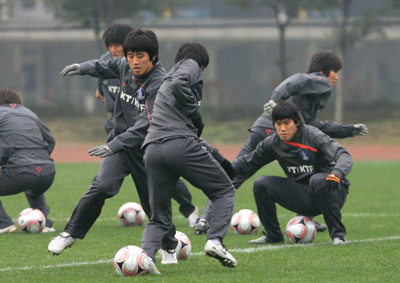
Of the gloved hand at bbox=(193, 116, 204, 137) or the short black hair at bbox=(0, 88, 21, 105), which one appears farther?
the short black hair at bbox=(0, 88, 21, 105)

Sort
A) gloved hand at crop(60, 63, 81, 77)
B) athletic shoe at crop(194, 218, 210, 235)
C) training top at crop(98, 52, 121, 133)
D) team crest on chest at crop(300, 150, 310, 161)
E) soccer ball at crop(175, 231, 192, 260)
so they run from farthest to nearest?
training top at crop(98, 52, 121, 133)
athletic shoe at crop(194, 218, 210, 235)
team crest on chest at crop(300, 150, 310, 161)
gloved hand at crop(60, 63, 81, 77)
soccer ball at crop(175, 231, 192, 260)

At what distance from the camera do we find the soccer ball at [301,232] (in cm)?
852

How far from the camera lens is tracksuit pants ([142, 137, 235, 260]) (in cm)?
652

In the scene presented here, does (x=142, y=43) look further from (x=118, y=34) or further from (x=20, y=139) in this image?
(x=20, y=139)

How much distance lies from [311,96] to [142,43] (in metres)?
3.58

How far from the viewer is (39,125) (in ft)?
33.1

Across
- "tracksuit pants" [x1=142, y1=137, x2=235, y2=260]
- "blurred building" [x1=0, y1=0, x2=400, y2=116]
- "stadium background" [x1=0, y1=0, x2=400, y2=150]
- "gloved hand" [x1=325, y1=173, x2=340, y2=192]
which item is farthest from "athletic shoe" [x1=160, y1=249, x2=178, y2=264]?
"blurred building" [x1=0, y1=0, x2=400, y2=116]

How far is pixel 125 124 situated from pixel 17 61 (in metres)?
30.5

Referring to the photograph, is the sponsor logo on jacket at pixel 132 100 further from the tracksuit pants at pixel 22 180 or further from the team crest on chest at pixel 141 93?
the tracksuit pants at pixel 22 180

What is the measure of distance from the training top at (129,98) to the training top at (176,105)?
0.17 m

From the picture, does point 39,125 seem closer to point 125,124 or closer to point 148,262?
point 125,124

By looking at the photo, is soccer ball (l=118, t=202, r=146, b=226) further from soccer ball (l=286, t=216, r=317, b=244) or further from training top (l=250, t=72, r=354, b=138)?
soccer ball (l=286, t=216, r=317, b=244)

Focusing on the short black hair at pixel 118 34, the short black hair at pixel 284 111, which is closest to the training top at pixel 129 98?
the short black hair at pixel 118 34

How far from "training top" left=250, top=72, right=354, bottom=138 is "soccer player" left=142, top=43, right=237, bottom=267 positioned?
291 cm
